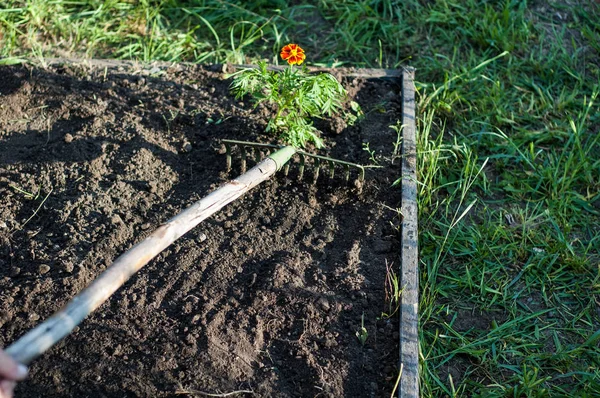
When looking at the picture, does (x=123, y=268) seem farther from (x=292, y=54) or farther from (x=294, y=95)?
(x=292, y=54)

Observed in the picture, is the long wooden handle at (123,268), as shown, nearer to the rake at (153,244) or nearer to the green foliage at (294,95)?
the rake at (153,244)

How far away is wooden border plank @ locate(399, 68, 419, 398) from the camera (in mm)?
2754

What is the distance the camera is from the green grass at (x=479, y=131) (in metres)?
3.12

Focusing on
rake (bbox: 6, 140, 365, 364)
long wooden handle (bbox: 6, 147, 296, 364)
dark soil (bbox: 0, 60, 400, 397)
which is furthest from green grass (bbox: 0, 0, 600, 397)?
long wooden handle (bbox: 6, 147, 296, 364)

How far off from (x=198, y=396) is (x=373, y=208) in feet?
4.27

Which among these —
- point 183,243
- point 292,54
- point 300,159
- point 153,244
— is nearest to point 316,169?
point 300,159

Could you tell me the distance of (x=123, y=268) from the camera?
2.43m

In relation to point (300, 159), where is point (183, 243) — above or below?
below

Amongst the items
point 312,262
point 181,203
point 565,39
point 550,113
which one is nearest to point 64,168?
point 181,203

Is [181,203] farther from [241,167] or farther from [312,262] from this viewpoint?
[312,262]

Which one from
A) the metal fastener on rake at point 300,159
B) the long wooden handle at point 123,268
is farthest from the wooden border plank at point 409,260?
the long wooden handle at point 123,268

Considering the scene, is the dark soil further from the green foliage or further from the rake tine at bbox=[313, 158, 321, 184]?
the green foliage

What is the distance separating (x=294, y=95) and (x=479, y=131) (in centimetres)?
127

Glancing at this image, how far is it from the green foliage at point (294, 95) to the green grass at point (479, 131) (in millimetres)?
658
